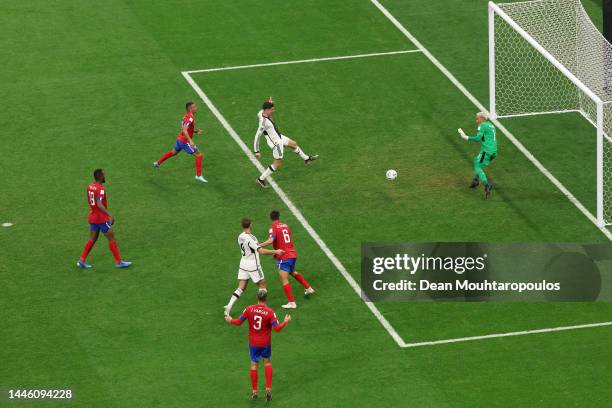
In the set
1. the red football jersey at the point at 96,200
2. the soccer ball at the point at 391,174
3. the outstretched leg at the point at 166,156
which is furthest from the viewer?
the outstretched leg at the point at 166,156

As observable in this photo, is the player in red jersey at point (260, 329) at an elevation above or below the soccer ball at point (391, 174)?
below

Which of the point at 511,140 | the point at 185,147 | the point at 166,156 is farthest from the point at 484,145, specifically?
the point at 166,156

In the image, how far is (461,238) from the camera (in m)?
29.6

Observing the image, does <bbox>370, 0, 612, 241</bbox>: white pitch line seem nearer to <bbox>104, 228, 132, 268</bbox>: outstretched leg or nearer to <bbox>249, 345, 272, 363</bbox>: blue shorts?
<bbox>249, 345, 272, 363</bbox>: blue shorts

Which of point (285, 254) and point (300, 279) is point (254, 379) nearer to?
point (285, 254)

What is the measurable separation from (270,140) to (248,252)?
19.1 ft

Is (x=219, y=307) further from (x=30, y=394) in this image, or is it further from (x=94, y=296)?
(x=30, y=394)

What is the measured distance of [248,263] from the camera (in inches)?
1047

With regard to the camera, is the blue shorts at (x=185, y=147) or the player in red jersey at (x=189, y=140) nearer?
the player in red jersey at (x=189, y=140)

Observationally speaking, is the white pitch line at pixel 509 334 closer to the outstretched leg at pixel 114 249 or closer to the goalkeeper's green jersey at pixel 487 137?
the goalkeeper's green jersey at pixel 487 137

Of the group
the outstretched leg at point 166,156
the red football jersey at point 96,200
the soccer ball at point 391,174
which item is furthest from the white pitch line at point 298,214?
the red football jersey at point 96,200

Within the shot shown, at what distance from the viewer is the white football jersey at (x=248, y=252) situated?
26.3 meters

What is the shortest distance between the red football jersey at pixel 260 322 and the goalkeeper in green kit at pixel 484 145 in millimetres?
9155

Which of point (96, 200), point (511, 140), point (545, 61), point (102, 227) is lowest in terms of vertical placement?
point (102, 227)
